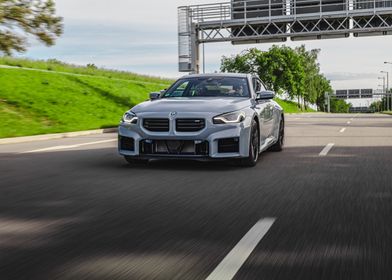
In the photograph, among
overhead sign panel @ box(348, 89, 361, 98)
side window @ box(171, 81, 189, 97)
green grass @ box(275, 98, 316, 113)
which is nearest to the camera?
side window @ box(171, 81, 189, 97)

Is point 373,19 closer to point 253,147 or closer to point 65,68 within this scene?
point 65,68

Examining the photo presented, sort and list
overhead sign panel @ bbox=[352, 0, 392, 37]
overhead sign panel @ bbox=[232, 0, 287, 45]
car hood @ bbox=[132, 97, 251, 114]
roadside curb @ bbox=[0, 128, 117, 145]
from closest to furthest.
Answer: car hood @ bbox=[132, 97, 251, 114], roadside curb @ bbox=[0, 128, 117, 145], overhead sign panel @ bbox=[352, 0, 392, 37], overhead sign panel @ bbox=[232, 0, 287, 45]

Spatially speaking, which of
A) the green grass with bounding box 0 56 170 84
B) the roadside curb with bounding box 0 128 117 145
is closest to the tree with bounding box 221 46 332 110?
the green grass with bounding box 0 56 170 84

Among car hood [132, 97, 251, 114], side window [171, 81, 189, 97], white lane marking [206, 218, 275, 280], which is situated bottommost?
white lane marking [206, 218, 275, 280]

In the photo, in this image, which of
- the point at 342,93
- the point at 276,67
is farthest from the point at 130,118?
the point at 342,93

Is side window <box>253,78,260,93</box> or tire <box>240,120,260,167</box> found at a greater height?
side window <box>253,78,260,93</box>

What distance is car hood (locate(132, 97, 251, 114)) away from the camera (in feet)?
28.9

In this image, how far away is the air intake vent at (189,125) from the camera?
8.70 m

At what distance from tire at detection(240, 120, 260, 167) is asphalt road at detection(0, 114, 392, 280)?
0.67 feet

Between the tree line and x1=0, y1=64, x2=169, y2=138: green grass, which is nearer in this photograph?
x1=0, y1=64, x2=169, y2=138: green grass

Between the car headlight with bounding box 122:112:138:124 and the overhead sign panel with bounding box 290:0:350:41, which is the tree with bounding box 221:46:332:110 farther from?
the car headlight with bounding box 122:112:138:124

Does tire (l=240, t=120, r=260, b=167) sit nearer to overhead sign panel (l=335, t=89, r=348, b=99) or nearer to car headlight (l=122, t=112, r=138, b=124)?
car headlight (l=122, t=112, r=138, b=124)

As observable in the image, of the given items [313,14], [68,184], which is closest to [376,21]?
[313,14]

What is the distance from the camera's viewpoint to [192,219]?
533 cm
